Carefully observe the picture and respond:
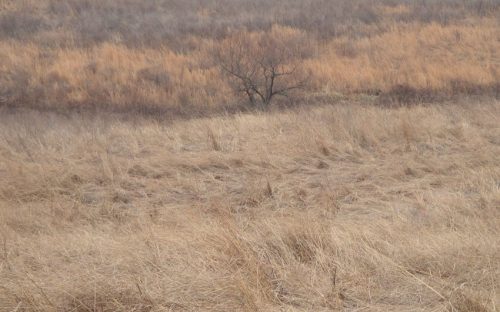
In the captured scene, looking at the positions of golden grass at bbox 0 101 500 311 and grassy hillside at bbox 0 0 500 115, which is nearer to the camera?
golden grass at bbox 0 101 500 311

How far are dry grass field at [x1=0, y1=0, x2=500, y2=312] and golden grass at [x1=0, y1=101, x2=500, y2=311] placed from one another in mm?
20

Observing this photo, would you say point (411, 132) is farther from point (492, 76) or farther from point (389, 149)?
point (492, 76)

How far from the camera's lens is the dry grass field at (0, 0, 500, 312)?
10.3 ft

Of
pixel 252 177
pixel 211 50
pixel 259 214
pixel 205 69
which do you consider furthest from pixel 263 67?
pixel 259 214

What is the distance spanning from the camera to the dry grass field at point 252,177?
313cm

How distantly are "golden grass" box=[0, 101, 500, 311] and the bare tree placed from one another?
3733mm

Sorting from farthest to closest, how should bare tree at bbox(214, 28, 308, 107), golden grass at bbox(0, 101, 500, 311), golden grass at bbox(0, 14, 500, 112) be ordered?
golden grass at bbox(0, 14, 500, 112) → bare tree at bbox(214, 28, 308, 107) → golden grass at bbox(0, 101, 500, 311)

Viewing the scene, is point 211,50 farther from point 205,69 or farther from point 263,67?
point 263,67

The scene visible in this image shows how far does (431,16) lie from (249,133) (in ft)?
54.2

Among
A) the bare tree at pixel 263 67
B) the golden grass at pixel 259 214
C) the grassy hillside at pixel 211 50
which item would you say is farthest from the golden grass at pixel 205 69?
the golden grass at pixel 259 214

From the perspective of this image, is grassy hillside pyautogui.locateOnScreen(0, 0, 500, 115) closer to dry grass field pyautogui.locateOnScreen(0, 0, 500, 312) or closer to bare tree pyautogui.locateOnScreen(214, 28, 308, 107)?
dry grass field pyautogui.locateOnScreen(0, 0, 500, 312)

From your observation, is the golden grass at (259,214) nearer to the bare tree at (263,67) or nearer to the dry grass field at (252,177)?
the dry grass field at (252,177)

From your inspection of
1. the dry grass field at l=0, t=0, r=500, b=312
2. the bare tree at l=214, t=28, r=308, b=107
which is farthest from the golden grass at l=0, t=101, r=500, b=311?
the bare tree at l=214, t=28, r=308, b=107

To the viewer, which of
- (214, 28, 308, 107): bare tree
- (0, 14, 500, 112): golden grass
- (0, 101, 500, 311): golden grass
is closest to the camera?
(0, 101, 500, 311): golden grass
